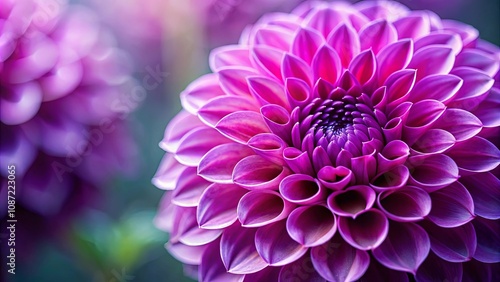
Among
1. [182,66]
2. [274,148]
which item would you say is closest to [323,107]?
[274,148]

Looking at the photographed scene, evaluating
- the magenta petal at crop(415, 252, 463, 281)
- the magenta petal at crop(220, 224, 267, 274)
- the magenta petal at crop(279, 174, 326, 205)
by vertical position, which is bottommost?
the magenta petal at crop(415, 252, 463, 281)

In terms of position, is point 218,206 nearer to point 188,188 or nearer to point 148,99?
point 188,188

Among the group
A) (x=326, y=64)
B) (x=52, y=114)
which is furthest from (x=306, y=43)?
(x=52, y=114)

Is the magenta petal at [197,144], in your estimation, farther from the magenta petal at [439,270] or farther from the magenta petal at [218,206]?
the magenta petal at [439,270]

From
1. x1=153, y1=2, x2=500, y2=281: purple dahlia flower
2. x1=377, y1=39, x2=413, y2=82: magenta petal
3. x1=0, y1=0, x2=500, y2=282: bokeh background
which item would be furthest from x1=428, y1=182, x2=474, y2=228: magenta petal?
x1=0, y1=0, x2=500, y2=282: bokeh background

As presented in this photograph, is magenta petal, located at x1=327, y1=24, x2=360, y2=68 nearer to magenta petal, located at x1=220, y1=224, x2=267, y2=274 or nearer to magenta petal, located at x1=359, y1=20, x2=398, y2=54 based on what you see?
magenta petal, located at x1=359, y1=20, x2=398, y2=54

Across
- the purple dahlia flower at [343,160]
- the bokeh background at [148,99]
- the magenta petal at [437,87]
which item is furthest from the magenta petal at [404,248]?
the bokeh background at [148,99]
